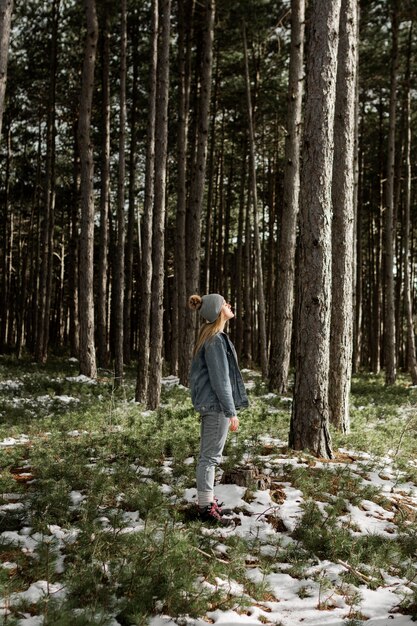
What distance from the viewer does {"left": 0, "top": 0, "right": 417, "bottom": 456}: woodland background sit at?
7754 mm

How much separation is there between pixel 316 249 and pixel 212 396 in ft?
10.0

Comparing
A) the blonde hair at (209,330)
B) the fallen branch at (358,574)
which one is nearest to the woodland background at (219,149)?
the blonde hair at (209,330)

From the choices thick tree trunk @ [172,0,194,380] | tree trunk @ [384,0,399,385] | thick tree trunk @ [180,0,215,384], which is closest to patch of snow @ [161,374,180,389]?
thick tree trunk @ [172,0,194,380]

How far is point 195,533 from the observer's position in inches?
205

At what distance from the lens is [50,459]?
701cm

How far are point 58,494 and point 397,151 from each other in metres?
24.0

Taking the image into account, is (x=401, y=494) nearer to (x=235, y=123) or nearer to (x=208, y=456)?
(x=208, y=456)

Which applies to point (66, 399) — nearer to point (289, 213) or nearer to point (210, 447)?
point (289, 213)

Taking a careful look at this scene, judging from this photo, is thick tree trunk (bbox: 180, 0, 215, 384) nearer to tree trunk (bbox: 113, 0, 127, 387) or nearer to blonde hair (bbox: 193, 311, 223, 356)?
tree trunk (bbox: 113, 0, 127, 387)

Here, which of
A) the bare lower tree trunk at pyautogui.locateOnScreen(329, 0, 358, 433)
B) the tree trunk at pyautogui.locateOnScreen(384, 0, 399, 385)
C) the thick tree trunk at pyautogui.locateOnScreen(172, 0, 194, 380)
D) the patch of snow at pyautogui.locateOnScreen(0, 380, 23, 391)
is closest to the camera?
the bare lower tree trunk at pyautogui.locateOnScreen(329, 0, 358, 433)

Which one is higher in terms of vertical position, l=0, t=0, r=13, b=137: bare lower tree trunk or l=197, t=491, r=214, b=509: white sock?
l=0, t=0, r=13, b=137: bare lower tree trunk

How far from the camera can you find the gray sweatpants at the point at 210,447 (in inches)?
214

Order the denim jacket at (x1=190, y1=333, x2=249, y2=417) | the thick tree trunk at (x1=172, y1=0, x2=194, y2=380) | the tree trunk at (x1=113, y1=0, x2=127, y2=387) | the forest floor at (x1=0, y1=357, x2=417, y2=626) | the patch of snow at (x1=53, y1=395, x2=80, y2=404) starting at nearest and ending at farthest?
the forest floor at (x1=0, y1=357, x2=417, y2=626)
the denim jacket at (x1=190, y1=333, x2=249, y2=417)
the patch of snow at (x1=53, y1=395, x2=80, y2=404)
the tree trunk at (x1=113, y1=0, x2=127, y2=387)
the thick tree trunk at (x1=172, y1=0, x2=194, y2=380)

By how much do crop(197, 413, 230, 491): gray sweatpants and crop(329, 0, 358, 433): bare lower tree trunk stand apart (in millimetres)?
4290
